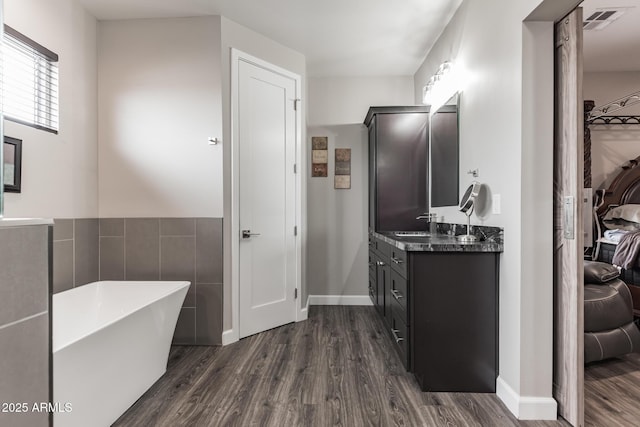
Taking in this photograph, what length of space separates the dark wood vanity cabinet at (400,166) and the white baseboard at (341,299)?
1089 mm

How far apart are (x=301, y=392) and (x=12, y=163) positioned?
232 cm

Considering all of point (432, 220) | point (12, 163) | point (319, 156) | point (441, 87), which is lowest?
point (432, 220)

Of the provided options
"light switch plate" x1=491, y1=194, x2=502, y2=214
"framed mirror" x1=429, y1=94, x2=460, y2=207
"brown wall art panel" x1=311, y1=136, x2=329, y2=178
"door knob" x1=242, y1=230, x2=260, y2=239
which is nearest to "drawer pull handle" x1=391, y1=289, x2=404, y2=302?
"light switch plate" x1=491, y1=194, x2=502, y2=214

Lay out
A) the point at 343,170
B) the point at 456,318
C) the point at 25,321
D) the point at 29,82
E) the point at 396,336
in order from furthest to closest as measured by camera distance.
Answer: the point at 343,170
the point at 396,336
the point at 29,82
the point at 456,318
the point at 25,321

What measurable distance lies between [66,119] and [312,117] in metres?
2.39

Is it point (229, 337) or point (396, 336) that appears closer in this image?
point (396, 336)

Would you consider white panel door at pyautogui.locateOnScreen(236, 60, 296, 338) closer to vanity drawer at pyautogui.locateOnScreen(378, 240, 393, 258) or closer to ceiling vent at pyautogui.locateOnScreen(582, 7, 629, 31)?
vanity drawer at pyautogui.locateOnScreen(378, 240, 393, 258)

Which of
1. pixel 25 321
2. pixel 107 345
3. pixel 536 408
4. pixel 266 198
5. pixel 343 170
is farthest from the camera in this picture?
pixel 343 170

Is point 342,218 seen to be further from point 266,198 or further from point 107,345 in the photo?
point 107,345

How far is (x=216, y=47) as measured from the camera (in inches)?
105

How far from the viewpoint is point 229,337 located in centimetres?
268

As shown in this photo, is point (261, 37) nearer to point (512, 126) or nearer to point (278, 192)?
point (278, 192)

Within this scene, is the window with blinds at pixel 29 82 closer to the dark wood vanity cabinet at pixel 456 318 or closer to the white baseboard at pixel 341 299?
the dark wood vanity cabinet at pixel 456 318

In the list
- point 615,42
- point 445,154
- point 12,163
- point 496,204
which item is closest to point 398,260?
point 496,204
